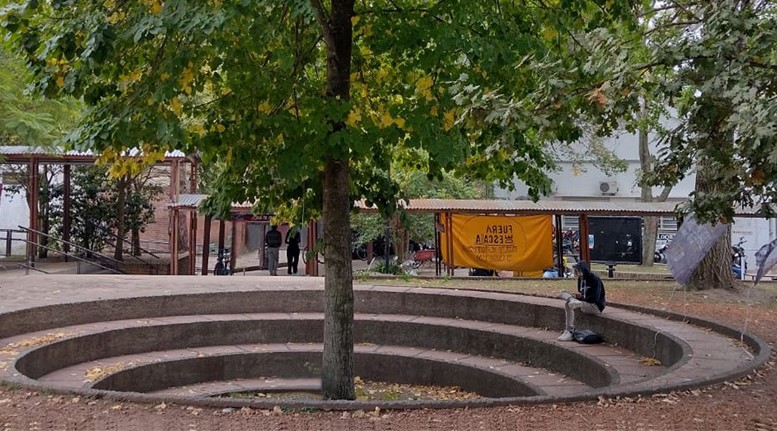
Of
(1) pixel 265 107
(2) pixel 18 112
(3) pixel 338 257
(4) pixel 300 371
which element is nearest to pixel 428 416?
(3) pixel 338 257

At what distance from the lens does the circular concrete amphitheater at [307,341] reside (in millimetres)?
8672

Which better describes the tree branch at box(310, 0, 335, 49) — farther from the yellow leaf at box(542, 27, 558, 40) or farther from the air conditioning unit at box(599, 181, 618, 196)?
the air conditioning unit at box(599, 181, 618, 196)

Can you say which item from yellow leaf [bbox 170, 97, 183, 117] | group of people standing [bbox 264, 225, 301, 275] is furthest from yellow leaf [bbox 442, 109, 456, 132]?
group of people standing [bbox 264, 225, 301, 275]

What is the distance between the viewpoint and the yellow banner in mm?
17750

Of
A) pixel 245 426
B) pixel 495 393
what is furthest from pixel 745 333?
pixel 245 426

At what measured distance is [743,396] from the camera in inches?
233

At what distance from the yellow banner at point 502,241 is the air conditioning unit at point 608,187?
1989 cm

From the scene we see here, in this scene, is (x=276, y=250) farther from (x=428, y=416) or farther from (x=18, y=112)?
(x=428, y=416)

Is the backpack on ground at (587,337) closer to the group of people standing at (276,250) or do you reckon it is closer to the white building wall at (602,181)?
the group of people standing at (276,250)

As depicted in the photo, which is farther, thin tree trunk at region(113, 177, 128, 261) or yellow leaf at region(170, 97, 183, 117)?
thin tree trunk at region(113, 177, 128, 261)

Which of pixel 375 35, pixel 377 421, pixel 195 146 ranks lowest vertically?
pixel 377 421

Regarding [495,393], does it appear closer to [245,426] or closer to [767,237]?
[245,426]

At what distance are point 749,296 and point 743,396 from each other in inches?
296

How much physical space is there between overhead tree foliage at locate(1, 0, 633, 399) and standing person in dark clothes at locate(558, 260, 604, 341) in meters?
2.16
